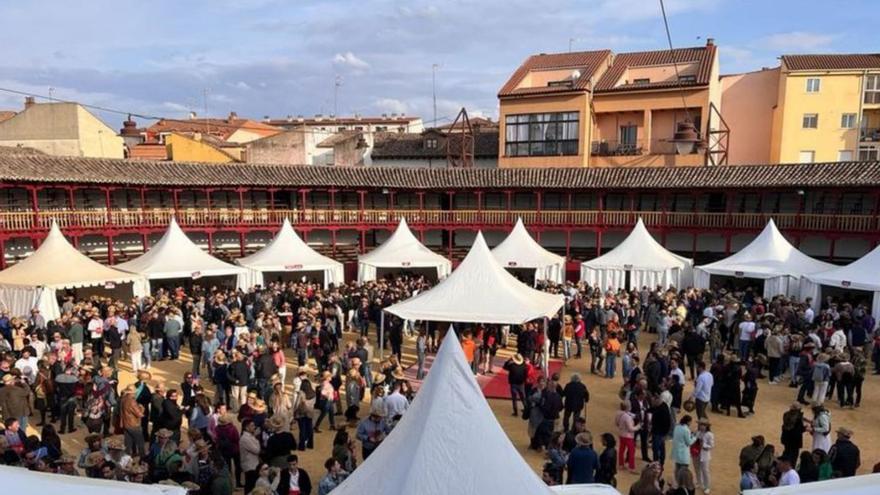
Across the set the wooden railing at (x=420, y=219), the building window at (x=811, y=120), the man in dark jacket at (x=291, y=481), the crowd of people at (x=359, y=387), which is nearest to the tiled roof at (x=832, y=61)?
the building window at (x=811, y=120)

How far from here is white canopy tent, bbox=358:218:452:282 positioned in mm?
23422

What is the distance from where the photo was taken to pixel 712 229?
→ 26344 mm

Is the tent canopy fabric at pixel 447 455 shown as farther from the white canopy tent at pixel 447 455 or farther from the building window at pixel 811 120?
the building window at pixel 811 120

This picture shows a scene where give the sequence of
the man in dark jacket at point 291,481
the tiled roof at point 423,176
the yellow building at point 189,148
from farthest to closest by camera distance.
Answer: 1. the yellow building at point 189,148
2. the tiled roof at point 423,176
3. the man in dark jacket at point 291,481

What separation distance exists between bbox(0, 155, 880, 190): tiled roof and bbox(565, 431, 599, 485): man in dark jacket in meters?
21.2

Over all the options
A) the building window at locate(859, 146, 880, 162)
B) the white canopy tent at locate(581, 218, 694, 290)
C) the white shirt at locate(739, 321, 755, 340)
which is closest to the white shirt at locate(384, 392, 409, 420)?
the white shirt at locate(739, 321, 755, 340)

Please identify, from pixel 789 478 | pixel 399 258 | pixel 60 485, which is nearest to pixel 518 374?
pixel 789 478

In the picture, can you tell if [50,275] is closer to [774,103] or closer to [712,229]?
[712,229]

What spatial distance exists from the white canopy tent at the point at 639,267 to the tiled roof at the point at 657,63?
14.5 m

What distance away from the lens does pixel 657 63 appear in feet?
121

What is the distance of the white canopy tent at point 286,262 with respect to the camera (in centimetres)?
2148

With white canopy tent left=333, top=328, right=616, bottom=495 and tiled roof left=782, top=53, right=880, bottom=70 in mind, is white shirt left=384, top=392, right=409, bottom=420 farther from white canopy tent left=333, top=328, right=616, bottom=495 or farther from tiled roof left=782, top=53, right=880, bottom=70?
tiled roof left=782, top=53, right=880, bottom=70

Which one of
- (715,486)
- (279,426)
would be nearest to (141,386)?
(279,426)

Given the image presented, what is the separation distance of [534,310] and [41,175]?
19.8 m
